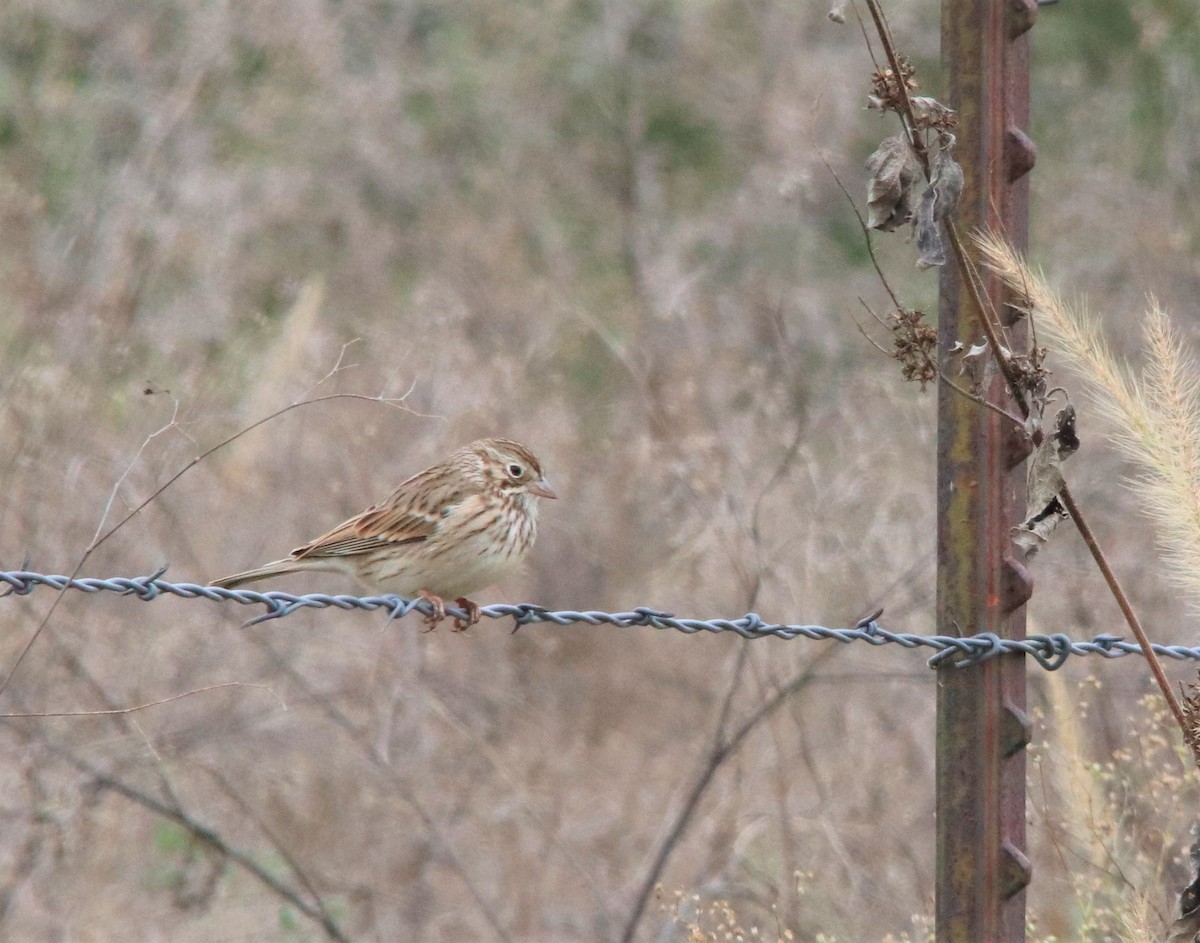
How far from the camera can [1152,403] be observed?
3.88 m

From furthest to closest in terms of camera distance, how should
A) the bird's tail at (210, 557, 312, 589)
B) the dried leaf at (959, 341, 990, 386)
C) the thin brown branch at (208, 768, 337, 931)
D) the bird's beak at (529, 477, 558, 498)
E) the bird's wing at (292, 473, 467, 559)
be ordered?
the thin brown branch at (208, 768, 337, 931) < the bird's beak at (529, 477, 558, 498) < the bird's wing at (292, 473, 467, 559) < the bird's tail at (210, 557, 312, 589) < the dried leaf at (959, 341, 990, 386)

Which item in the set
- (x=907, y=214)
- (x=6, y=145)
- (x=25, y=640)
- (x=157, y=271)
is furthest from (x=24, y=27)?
(x=907, y=214)

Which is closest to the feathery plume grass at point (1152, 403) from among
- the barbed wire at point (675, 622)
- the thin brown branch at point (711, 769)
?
the barbed wire at point (675, 622)

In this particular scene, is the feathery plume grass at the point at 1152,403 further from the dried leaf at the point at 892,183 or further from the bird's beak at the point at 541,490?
the bird's beak at the point at 541,490

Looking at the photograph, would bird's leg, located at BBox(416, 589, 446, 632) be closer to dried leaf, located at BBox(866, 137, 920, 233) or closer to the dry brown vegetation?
the dry brown vegetation

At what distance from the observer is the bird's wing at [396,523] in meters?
5.91

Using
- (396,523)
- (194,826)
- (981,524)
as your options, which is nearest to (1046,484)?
(981,524)

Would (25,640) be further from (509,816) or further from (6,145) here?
(6,145)

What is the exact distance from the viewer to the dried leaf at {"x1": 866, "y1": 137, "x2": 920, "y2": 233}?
12.0ft

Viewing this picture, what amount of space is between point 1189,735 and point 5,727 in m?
5.13

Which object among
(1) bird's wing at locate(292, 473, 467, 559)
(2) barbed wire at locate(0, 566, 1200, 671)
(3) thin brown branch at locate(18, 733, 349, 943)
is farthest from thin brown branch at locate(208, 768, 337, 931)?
(2) barbed wire at locate(0, 566, 1200, 671)

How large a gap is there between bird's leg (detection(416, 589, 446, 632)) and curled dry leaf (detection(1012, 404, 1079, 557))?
2.27 metres

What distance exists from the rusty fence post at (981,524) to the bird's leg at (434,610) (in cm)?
201

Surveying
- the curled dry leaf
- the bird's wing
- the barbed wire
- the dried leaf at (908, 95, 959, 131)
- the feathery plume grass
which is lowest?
the barbed wire
